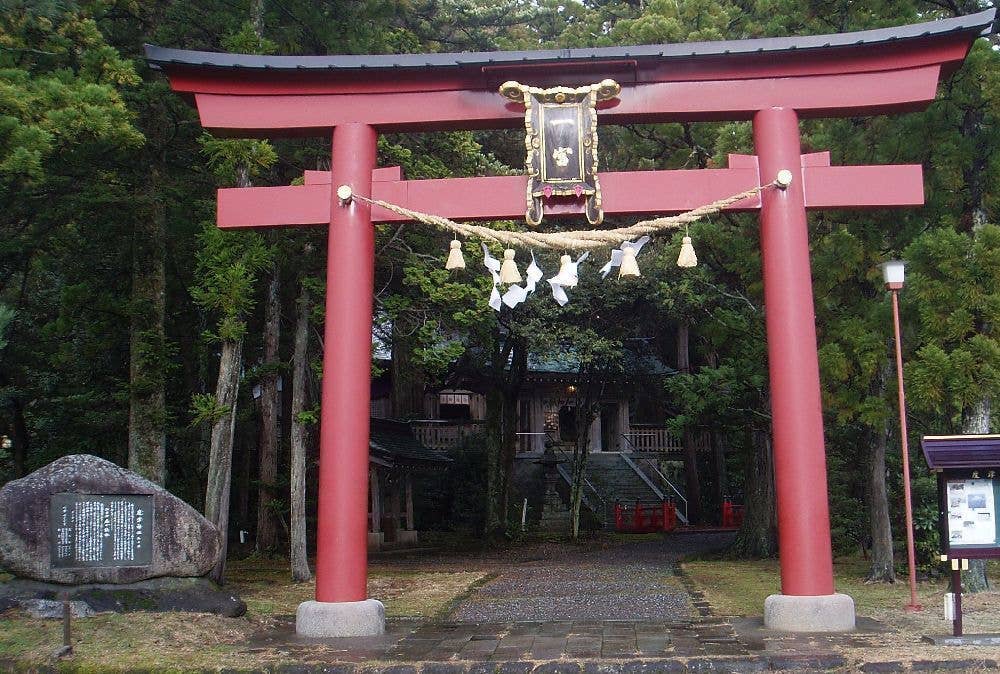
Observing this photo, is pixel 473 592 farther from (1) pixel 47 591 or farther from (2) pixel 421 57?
(2) pixel 421 57

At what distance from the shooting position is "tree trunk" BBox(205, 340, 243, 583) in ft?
43.2

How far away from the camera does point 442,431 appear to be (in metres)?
30.3

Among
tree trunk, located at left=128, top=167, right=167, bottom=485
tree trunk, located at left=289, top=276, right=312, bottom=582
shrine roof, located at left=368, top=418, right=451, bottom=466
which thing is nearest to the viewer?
tree trunk, located at left=128, top=167, right=167, bottom=485

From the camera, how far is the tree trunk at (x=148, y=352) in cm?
1359

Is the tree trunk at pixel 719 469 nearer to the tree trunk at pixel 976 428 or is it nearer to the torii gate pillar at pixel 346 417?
the tree trunk at pixel 976 428

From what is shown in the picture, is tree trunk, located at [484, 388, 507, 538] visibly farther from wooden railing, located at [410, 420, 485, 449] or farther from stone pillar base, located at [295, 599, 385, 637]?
stone pillar base, located at [295, 599, 385, 637]

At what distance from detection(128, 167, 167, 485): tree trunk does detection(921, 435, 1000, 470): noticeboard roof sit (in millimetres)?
10241

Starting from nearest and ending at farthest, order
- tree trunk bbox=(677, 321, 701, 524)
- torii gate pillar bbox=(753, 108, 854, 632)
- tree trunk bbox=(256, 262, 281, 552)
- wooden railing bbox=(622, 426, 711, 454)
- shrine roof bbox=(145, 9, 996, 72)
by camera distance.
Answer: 1. torii gate pillar bbox=(753, 108, 854, 632)
2. shrine roof bbox=(145, 9, 996, 72)
3. tree trunk bbox=(256, 262, 281, 552)
4. tree trunk bbox=(677, 321, 701, 524)
5. wooden railing bbox=(622, 426, 711, 454)

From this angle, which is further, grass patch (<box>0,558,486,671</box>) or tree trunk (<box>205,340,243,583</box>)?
tree trunk (<box>205,340,243,583</box>)

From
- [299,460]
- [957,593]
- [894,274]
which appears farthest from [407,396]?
[957,593]

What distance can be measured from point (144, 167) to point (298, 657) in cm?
882

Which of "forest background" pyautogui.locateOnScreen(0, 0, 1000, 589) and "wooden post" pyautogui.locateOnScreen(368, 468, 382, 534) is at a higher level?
"forest background" pyautogui.locateOnScreen(0, 0, 1000, 589)

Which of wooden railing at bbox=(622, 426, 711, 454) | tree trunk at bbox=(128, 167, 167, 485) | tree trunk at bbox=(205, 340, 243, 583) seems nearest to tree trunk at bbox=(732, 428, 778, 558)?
tree trunk at bbox=(205, 340, 243, 583)

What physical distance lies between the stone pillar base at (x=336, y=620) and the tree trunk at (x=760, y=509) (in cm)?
1125
